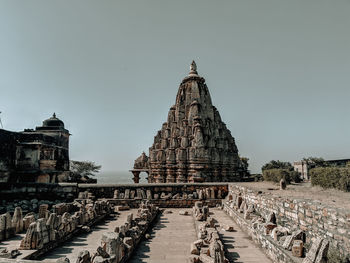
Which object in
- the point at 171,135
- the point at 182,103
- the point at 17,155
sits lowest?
the point at 17,155

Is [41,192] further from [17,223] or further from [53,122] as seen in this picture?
[53,122]

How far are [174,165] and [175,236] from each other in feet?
47.6

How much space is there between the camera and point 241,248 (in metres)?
5.82

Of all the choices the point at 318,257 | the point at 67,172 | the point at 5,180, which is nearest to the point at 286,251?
the point at 318,257

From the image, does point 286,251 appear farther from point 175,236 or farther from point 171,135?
point 171,135

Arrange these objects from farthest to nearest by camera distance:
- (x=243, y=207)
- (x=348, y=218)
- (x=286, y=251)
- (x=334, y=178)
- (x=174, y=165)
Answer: (x=174, y=165) → (x=334, y=178) → (x=243, y=207) → (x=286, y=251) → (x=348, y=218)

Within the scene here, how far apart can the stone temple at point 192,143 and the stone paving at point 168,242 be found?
11538 millimetres

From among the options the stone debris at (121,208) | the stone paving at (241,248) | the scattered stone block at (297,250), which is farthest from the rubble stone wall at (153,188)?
the scattered stone block at (297,250)

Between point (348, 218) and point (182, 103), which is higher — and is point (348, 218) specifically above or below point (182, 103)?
below

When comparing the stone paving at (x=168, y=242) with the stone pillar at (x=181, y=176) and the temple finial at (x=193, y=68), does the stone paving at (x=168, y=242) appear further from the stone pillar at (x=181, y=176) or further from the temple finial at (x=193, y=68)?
the temple finial at (x=193, y=68)

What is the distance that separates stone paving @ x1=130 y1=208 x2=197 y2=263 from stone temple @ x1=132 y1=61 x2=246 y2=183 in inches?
454

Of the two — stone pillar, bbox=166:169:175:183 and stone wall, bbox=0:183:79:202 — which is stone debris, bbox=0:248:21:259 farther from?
stone pillar, bbox=166:169:175:183

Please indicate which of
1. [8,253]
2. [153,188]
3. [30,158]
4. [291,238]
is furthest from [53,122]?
[291,238]

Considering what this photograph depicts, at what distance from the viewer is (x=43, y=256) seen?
538 centimetres
